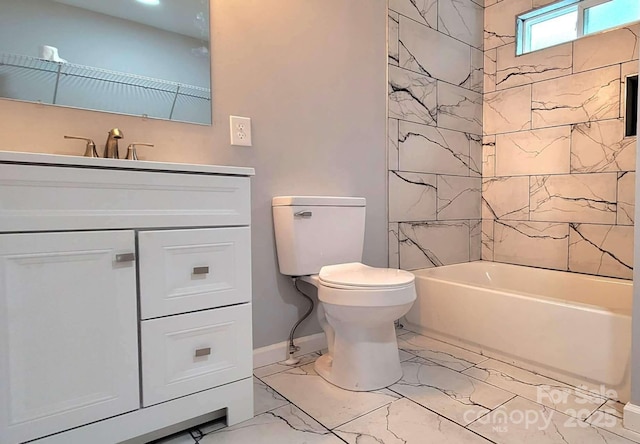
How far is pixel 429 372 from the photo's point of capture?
5.83 ft

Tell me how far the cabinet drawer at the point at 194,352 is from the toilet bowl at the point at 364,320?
384mm

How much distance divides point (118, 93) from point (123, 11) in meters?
0.31

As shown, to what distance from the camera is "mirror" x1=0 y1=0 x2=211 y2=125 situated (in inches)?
51.4

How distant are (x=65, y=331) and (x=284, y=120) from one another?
127cm

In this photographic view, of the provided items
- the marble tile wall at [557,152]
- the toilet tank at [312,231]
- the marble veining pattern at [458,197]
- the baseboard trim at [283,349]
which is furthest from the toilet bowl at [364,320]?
the marble veining pattern at [458,197]

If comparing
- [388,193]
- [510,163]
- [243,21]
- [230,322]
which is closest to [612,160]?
[510,163]

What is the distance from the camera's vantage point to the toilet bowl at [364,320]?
59.5 inches

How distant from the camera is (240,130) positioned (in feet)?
5.80

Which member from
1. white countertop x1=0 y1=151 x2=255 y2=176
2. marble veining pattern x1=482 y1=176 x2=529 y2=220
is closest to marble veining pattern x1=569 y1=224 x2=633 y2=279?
marble veining pattern x1=482 y1=176 x2=529 y2=220

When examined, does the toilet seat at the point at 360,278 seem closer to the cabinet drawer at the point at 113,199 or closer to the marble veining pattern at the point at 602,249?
the cabinet drawer at the point at 113,199

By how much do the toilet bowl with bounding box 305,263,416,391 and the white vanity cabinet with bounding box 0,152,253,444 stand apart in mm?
385

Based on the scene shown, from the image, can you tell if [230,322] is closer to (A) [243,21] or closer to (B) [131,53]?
(B) [131,53]

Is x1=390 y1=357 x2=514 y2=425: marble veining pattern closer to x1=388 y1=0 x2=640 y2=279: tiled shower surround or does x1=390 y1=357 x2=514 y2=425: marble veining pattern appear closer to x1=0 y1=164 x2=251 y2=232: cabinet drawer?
x1=388 y1=0 x2=640 y2=279: tiled shower surround

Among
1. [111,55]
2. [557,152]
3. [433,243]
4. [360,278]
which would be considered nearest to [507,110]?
[557,152]
